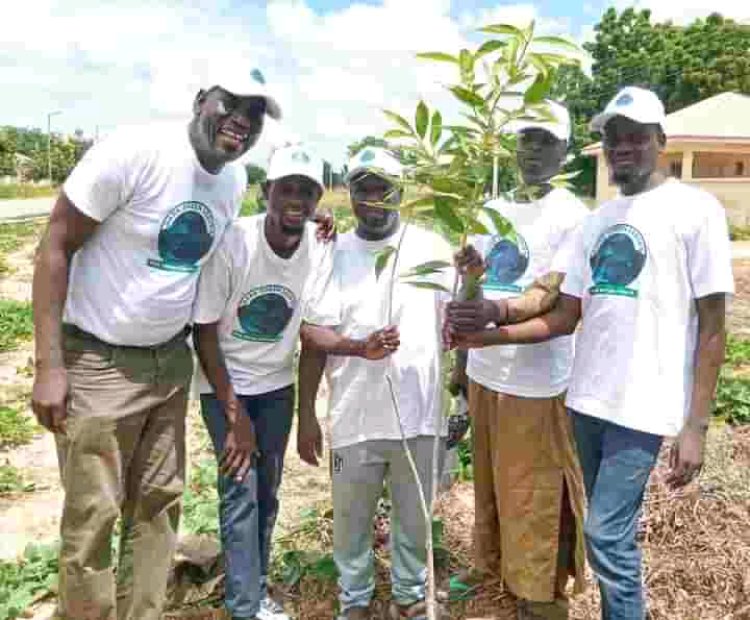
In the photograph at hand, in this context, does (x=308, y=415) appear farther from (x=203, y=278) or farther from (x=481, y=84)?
(x=481, y=84)

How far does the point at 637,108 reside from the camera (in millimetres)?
2395

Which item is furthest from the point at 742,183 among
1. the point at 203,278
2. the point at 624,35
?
the point at 203,278

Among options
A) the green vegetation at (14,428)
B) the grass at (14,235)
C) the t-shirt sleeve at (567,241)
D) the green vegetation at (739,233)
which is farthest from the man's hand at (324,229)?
the green vegetation at (739,233)

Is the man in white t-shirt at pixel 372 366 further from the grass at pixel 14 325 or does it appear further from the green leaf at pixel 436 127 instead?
the grass at pixel 14 325

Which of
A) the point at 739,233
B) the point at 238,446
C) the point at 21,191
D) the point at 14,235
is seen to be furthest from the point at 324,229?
the point at 21,191

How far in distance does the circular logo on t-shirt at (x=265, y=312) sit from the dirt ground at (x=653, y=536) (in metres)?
1.20

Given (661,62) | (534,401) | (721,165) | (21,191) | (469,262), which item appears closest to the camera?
(469,262)

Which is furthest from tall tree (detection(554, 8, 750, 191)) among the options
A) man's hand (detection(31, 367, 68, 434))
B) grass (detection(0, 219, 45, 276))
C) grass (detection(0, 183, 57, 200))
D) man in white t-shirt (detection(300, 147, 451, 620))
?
grass (detection(0, 183, 57, 200))

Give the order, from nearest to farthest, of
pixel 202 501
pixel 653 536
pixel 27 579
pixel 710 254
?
pixel 710 254, pixel 27 579, pixel 653 536, pixel 202 501

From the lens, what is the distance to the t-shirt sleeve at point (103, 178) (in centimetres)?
232

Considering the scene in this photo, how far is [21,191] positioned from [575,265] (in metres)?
48.7

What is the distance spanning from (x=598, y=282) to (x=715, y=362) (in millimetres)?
427

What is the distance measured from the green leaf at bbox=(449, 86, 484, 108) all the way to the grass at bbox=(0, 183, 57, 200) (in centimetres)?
4714

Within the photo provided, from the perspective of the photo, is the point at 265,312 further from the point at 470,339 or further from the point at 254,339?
the point at 470,339
